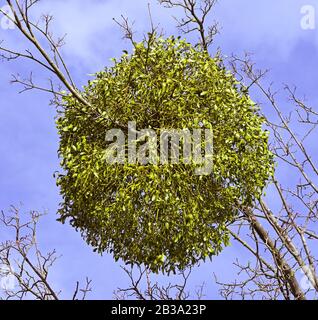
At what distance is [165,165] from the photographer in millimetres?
5219

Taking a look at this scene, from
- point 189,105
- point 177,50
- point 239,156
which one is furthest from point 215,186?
point 177,50

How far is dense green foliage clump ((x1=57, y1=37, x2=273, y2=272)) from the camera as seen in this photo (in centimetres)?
525

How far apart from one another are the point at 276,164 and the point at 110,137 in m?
1.53

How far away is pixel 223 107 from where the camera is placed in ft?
18.0

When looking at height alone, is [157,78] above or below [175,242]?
above

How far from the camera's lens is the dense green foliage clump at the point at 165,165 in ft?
17.2

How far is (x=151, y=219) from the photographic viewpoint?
523 cm

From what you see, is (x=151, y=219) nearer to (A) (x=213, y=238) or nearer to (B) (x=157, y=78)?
(A) (x=213, y=238)

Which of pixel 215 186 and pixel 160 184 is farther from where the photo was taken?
pixel 215 186

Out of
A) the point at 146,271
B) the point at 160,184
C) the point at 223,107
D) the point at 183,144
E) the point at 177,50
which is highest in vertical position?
the point at 177,50
